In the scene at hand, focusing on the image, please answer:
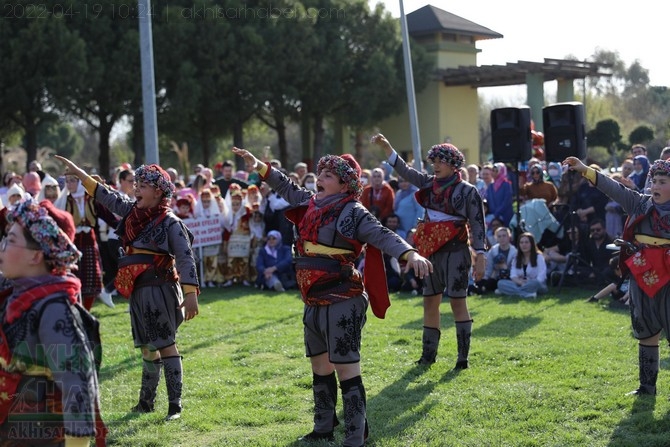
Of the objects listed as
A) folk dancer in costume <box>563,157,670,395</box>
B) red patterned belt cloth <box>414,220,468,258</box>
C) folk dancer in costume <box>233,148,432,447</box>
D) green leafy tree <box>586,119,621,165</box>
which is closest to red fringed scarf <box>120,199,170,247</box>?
folk dancer in costume <box>233,148,432,447</box>

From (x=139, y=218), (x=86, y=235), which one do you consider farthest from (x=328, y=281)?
(x=86, y=235)

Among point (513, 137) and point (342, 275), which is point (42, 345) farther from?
point (513, 137)

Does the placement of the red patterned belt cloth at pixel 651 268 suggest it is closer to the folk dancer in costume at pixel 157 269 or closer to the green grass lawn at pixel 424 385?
the green grass lawn at pixel 424 385

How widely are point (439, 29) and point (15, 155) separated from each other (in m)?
28.0

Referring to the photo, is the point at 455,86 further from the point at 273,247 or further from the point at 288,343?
the point at 288,343

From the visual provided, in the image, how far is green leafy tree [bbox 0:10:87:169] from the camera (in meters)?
25.1

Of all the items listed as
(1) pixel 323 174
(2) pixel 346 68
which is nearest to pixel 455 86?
(2) pixel 346 68

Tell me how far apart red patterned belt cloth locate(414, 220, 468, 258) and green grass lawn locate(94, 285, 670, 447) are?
1.12 meters

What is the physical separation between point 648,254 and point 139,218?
3721 mm

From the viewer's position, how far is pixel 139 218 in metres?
6.22

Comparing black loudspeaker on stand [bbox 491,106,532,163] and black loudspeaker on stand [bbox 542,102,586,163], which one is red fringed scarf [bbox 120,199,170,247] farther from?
black loudspeaker on stand [bbox 491,106,532,163]

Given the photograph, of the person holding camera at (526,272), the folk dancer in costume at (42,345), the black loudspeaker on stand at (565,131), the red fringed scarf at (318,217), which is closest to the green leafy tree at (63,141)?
the black loudspeaker on stand at (565,131)

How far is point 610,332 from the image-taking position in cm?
950

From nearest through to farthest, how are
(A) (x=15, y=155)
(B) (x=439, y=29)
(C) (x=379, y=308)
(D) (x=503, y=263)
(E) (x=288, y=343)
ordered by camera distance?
1. (C) (x=379, y=308)
2. (E) (x=288, y=343)
3. (D) (x=503, y=263)
4. (B) (x=439, y=29)
5. (A) (x=15, y=155)
